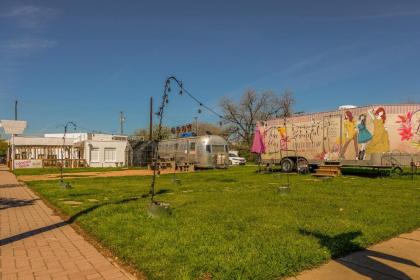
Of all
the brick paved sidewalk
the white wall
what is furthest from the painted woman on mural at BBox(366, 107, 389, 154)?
the white wall

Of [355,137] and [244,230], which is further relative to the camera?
[355,137]

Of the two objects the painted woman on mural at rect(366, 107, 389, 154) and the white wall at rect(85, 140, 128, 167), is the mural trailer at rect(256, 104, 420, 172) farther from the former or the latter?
the white wall at rect(85, 140, 128, 167)

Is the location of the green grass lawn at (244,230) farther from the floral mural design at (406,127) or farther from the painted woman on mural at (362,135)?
the painted woman on mural at (362,135)

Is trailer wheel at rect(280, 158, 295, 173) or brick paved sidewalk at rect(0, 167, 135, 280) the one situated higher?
trailer wheel at rect(280, 158, 295, 173)

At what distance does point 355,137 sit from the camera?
19.2 meters

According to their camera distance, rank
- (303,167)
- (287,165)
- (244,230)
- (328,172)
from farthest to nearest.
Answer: (287,165)
(303,167)
(328,172)
(244,230)

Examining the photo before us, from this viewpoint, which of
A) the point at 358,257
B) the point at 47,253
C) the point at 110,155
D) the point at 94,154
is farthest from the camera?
the point at 110,155

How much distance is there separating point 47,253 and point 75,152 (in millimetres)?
47941

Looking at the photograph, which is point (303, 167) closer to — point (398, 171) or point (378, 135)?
point (378, 135)

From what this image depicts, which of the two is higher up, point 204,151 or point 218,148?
point 218,148

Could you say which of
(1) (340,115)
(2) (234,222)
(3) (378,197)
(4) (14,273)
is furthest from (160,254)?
(1) (340,115)

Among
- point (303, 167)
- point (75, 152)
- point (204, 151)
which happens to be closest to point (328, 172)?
point (303, 167)

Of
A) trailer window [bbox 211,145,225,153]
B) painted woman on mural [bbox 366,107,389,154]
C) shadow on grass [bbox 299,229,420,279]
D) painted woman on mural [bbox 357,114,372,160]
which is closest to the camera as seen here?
shadow on grass [bbox 299,229,420,279]

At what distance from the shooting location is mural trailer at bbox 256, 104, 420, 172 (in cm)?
1803
